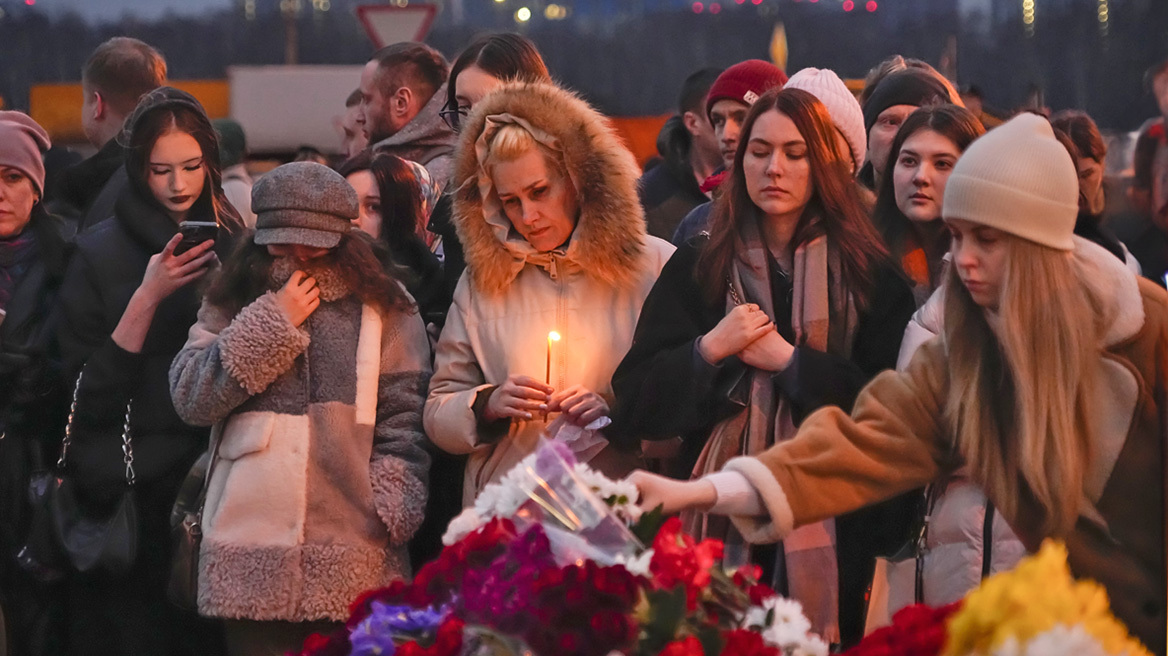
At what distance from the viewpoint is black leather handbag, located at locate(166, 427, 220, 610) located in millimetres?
4551

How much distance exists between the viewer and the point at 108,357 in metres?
4.94

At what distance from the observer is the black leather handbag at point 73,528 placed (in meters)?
4.91

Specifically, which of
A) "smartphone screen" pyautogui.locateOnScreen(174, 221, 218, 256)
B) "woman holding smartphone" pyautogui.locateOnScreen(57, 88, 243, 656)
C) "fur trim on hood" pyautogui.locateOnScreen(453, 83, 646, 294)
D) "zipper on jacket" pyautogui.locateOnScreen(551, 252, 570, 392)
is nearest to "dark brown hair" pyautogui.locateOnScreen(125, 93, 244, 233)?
"woman holding smartphone" pyautogui.locateOnScreen(57, 88, 243, 656)

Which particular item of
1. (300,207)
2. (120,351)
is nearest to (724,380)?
(300,207)

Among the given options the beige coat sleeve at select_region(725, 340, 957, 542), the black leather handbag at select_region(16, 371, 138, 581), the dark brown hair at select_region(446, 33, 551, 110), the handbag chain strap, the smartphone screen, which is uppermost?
the dark brown hair at select_region(446, 33, 551, 110)

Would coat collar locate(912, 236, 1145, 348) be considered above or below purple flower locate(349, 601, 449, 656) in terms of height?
above

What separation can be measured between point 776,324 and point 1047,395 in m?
1.20

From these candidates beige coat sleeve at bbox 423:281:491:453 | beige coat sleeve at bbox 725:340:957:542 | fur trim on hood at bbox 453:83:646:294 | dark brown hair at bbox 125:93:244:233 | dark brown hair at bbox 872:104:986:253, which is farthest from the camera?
dark brown hair at bbox 125:93:244:233

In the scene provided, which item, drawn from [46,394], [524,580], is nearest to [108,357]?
[46,394]

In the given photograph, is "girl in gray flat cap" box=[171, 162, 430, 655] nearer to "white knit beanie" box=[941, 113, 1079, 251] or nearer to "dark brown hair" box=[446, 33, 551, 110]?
"dark brown hair" box=[446, 33, 551, 110]

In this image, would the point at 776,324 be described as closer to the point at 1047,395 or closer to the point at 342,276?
the point at 1047,395

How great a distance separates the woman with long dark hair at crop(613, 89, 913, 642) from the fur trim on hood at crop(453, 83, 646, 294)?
0.23 metres

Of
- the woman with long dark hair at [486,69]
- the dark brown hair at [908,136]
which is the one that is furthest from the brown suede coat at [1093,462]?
the woman with long dark hair at [486,69]

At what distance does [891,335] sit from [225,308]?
78.5 inches
